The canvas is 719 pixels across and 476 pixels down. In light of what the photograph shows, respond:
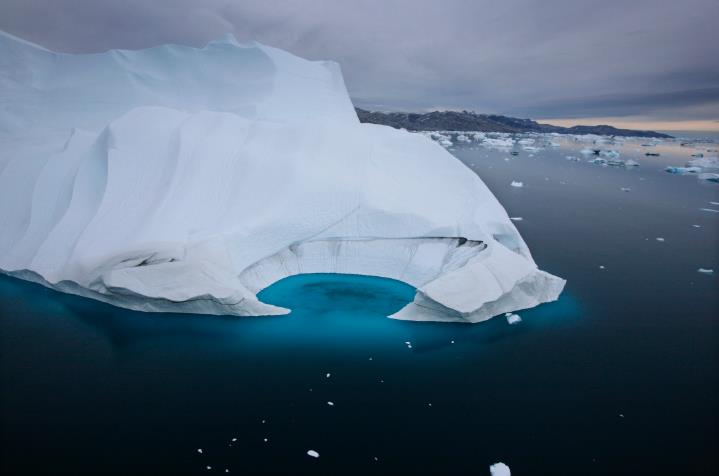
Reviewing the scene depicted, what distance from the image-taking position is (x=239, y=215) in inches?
544

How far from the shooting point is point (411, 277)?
14.3 metres

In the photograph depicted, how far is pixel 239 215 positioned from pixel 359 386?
7309 mm

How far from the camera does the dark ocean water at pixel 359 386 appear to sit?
7.12m

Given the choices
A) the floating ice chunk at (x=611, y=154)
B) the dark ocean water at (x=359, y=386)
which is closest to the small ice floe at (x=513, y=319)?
the dark ocean water at (x=359, y=386)

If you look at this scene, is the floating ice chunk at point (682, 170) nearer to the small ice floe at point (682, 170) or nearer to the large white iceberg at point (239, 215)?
the small ice floe at point (682, 170)

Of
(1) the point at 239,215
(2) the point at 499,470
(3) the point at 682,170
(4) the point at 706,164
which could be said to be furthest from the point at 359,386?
(4) the point at 706,164

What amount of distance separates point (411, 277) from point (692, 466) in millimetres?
8373

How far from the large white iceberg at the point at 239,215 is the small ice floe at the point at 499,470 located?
463 centimetres

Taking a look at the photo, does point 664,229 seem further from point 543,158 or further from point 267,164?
point 543,158

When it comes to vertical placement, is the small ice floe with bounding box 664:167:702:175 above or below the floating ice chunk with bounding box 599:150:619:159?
below

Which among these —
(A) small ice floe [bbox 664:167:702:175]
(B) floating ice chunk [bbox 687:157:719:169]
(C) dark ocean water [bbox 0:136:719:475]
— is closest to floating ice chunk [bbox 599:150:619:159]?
(B) floating ice chunk [bbox 687:157:719:169]

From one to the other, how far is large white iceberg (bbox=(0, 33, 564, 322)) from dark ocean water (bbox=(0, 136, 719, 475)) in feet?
2.32

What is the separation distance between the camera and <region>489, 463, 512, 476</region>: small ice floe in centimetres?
688

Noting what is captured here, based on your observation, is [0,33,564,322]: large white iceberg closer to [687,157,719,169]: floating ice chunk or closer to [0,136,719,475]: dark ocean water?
[0,136,719,475]: dark ocean water
